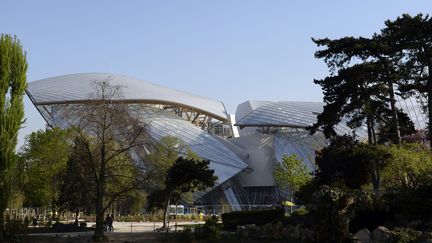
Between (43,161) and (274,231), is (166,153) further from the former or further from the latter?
(274,231)

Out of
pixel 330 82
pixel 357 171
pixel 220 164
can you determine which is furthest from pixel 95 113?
pixel 220 164

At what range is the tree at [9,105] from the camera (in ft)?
79.2

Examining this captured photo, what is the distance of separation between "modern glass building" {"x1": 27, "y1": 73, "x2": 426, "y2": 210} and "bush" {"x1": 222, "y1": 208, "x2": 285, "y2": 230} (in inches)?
1652

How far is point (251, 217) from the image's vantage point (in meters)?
33.3

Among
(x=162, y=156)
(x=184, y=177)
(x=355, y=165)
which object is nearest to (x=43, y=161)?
(x=162, y=156)

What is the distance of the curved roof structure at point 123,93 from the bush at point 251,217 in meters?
48.5

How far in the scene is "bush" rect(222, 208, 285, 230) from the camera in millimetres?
32781

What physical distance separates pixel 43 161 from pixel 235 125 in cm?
A: 4274

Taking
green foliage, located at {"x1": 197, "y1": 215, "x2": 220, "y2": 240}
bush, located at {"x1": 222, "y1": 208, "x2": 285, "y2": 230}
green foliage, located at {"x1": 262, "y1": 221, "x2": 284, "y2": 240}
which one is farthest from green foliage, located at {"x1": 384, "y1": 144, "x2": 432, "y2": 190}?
green foliage, located at {"x1": 197, "y1": 215, "x2": 220, "y2": 240}

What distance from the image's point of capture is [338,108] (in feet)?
108

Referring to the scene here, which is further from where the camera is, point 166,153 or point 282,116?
point 282,116

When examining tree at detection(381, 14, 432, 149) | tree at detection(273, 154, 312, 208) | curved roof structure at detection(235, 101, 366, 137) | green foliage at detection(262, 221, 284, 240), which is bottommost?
green foliage at detection(262, 221, 284, 240)

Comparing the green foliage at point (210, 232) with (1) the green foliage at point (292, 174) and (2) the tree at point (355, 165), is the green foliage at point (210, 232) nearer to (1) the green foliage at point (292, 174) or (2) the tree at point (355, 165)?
(2) the tree at point (355, 165)

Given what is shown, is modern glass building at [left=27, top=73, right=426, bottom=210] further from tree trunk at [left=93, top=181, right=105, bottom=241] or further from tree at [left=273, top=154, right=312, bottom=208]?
tree trunk at [left=93, top=181, right=105, bottom=241]
